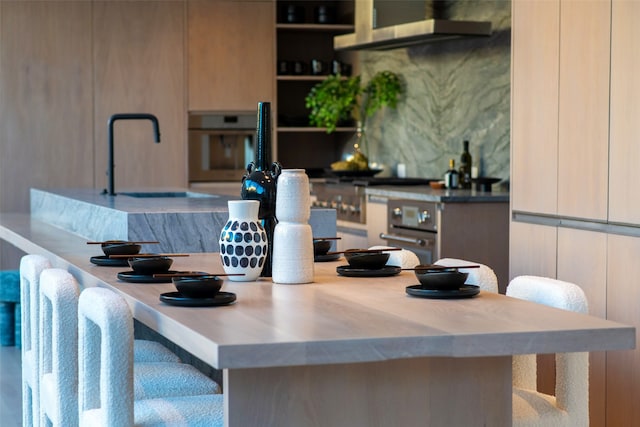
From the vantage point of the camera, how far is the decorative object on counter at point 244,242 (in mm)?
2467

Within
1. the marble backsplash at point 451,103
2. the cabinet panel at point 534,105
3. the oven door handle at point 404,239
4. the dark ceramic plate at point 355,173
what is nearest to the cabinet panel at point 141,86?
the dark ceramic plate at point 355,173

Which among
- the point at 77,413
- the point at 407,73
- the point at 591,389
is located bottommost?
the point at 591,389

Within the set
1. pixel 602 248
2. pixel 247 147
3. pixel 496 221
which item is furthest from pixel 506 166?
pixel 247 147

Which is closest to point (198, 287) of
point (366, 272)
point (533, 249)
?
point (366, 272)

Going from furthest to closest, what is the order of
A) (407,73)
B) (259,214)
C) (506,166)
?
(407,73), (506,166), (259,214)

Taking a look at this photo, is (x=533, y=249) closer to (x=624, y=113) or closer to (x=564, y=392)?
(x=624, y=113)

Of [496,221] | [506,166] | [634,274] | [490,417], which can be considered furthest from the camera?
[506,166]

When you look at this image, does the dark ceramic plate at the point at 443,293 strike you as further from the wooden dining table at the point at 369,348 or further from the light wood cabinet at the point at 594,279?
the light wood cabinet at the point at 594,279

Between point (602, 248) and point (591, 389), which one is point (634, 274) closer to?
point (602, 248)

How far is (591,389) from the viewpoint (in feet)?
12.6

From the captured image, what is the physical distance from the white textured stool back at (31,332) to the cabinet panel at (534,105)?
2.13 meters

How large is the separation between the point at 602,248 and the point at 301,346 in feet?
7.69

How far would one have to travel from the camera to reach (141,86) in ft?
24.9

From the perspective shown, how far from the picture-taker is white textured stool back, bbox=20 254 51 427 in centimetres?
282
